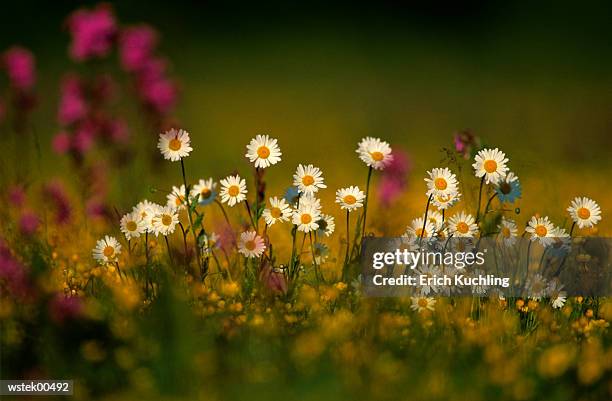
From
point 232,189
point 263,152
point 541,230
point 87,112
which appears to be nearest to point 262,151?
point 263,152

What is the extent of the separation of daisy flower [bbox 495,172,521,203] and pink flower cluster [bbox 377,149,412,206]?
4.27ft

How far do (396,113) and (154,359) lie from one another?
700 centimetres

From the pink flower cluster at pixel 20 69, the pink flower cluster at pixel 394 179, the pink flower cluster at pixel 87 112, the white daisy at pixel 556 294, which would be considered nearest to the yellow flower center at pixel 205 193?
the white daisy at pixel 556 294

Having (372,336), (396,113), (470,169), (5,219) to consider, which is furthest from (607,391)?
(396,113)

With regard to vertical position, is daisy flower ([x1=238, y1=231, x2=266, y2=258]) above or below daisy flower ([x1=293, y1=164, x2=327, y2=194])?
below

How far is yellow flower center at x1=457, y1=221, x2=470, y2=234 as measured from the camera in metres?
2.72

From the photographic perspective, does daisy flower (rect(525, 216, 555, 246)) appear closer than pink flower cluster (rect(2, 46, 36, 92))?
Yes

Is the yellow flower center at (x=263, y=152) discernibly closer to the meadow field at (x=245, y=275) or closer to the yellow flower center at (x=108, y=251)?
the meadow field at (x=245, y=275)

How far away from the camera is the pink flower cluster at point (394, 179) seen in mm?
4223

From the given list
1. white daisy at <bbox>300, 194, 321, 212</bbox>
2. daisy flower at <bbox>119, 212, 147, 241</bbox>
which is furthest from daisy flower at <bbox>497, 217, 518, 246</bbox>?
daisy flower at <bbox>119, 212, 147, 241</bbox>

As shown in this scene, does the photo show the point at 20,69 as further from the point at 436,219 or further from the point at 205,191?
the point at 436,219

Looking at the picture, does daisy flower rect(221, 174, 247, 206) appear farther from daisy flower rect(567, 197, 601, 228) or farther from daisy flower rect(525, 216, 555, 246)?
daisy flower rect(567, 197, 601, 228)

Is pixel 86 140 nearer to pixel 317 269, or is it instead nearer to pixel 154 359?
pixel 317 269

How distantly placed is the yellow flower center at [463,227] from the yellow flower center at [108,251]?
117 cm
